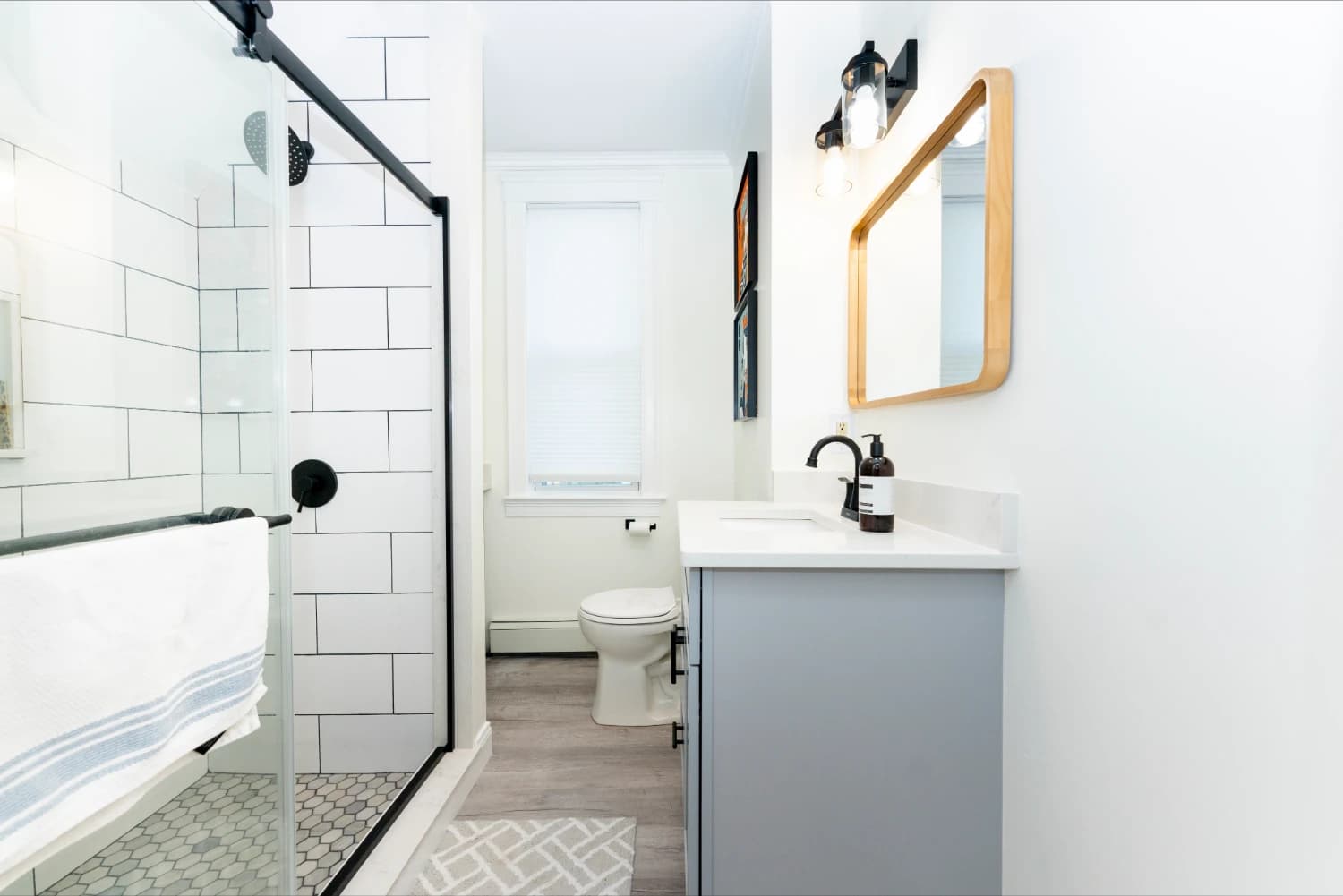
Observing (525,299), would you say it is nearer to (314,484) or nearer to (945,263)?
(314,484)

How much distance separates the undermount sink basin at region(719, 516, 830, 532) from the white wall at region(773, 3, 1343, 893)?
0.46 m

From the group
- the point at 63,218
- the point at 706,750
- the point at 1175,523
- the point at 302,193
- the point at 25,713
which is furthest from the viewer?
the point at 302,193

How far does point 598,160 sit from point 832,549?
243cm

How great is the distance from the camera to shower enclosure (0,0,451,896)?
2.34ft

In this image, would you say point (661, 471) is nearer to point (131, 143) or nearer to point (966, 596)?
point (966, 596)

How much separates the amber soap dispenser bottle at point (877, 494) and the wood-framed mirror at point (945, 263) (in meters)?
0.17

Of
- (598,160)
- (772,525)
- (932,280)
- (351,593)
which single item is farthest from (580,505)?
(932,280)

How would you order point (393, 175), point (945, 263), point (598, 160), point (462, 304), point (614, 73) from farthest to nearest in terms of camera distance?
point (598, 160)
point (614, 73)
point (462, 304)
point (393, 175)
point (945, 263)

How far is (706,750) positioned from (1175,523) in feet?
2.41

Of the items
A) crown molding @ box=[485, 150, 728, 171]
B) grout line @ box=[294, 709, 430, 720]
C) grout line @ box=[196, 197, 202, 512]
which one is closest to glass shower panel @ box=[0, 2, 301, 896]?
grout line @ box=[196, 197, 202, 512]

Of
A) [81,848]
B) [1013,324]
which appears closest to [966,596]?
[1013,324]

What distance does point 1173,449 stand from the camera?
0.64m

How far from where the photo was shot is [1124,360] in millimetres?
712

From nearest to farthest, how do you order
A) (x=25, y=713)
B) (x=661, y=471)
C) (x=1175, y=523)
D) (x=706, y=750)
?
(x=25, y=713) → (x=1175, y=523) → (x=706, y=750) → (x=661, y=471)
